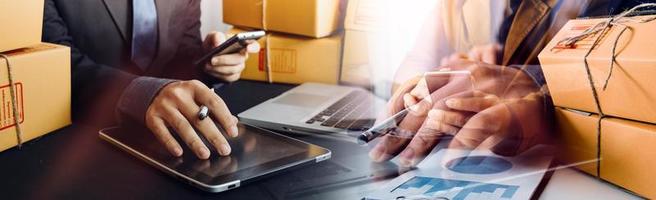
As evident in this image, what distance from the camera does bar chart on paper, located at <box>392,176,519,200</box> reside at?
1.67ft

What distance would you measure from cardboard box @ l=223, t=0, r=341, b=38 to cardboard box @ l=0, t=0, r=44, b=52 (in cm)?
43

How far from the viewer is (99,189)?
0.55 m

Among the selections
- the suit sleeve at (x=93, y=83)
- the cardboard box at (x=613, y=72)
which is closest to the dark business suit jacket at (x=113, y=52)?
the suit sleeve at (x=93, y=83)

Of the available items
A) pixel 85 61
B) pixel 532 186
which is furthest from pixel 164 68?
pixel 532 186

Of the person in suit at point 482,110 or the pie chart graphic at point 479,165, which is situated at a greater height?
the person in suit at point 482,110

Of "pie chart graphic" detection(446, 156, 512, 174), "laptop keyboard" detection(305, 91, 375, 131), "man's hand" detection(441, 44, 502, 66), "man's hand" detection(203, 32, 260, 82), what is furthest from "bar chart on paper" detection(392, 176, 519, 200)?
"man's hand" detection(203, 32, 260, 82)

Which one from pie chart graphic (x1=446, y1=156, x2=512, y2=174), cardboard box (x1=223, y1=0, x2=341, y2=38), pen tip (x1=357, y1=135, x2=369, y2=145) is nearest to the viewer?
pie chart graphic (x1=446, y1=156, x2=512, y2=174)

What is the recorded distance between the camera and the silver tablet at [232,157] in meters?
0.56

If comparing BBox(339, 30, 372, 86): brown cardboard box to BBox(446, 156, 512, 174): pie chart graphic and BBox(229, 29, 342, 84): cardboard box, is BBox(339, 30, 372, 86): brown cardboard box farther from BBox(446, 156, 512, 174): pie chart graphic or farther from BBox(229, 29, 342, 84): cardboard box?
BBox(446, 156, 512, 174): pie chart graphic

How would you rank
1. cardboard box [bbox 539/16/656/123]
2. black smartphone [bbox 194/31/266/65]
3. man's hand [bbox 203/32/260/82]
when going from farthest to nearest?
man's hand [bbox 203/32/260/82] → black smartphone [bbox 194/31/266/65] → cardboard box [bbox 539/16/656/123]

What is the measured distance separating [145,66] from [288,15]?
0.88ft

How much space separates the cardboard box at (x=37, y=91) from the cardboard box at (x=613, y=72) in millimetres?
567

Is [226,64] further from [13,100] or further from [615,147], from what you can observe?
[615,147]

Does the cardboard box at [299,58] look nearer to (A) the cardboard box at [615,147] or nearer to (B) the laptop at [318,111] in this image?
(B) the laptop at [318,111]
